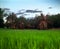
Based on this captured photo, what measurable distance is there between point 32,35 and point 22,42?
13cm

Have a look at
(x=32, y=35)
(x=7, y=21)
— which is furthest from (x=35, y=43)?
(x=7, y=21)

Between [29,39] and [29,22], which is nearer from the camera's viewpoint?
[29,39]

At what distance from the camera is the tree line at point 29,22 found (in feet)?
5.73

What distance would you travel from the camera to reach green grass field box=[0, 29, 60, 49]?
165 cm

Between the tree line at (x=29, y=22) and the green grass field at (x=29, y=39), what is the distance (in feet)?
0.19

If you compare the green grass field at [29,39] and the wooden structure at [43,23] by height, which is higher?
the wooden structure at [43,23]

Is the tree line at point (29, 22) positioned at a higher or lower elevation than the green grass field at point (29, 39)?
higher

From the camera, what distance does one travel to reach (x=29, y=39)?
5.49 feet

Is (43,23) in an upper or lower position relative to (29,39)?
upper

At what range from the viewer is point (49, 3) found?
70.2 inches

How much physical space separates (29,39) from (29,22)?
20 cm

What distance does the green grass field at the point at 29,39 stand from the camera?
1.65m

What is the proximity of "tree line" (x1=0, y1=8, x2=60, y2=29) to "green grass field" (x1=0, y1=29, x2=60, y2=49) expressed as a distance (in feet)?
0.19

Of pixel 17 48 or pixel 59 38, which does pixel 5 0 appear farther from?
pixel 59 38
